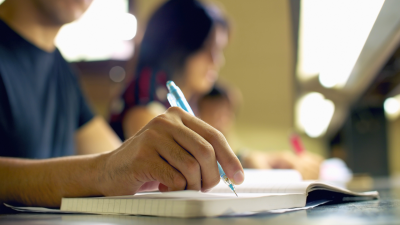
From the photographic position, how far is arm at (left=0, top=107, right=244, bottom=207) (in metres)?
0.34

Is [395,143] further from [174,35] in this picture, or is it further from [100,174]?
[100,174]

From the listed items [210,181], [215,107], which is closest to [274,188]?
[210,181]

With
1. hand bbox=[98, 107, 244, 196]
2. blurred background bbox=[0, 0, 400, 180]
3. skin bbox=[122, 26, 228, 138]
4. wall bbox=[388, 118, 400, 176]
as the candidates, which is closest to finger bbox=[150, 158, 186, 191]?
hand bbox=[98, 107, 244, 196]

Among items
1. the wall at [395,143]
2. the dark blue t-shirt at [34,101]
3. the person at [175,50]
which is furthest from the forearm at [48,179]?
the wall at [395,143]

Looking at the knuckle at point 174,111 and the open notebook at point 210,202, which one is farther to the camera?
the knuckle at point 174,111

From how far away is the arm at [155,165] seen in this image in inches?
13.5

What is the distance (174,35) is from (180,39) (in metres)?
0.02

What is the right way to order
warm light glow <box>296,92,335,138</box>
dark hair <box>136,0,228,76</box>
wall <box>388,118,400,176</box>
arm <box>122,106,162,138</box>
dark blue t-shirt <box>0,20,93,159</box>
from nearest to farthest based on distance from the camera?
dark blue t-shirt <box>0,20,93,159</box> → arm <box>122,106,162,138</box> → dark hair <box>136,0,228,76</box> → warm light glow <box>296,92,335,138</box> → wall <box>388,118,400,176</box>

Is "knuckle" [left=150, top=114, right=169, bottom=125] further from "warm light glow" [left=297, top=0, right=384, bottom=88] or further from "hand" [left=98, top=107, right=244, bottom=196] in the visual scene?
"warm light glow" [left=297, top=0, right=384, bottom=88]

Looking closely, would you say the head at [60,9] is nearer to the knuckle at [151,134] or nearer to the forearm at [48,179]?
the forearm at [48,179]

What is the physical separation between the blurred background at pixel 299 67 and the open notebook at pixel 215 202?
0.97 ft

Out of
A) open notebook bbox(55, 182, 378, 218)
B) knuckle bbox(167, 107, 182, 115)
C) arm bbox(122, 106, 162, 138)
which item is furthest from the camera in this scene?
arm bbox(122, 106, 162, 138)

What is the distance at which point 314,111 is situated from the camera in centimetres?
148

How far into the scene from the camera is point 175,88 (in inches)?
16.2
